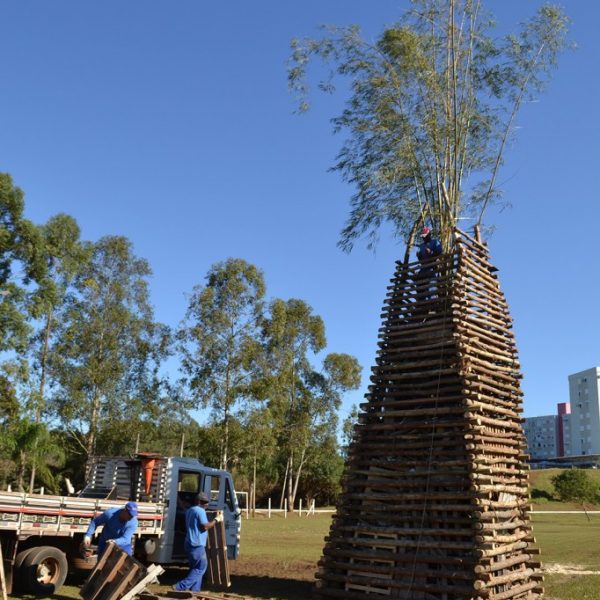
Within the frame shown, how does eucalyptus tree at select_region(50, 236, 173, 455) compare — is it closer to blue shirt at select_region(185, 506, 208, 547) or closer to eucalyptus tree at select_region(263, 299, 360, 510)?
eucalyptus tree at select_region(263, 299, 360, 510)

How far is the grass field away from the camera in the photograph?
13.7 metres

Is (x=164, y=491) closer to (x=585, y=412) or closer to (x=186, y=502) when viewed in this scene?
(x=186, y=502)

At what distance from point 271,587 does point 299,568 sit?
3.29m

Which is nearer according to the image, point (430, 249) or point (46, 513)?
point (46, 513)

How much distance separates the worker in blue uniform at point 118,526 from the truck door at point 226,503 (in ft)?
15.6

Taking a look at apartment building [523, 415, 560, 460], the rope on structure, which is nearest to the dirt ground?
the rope on structure

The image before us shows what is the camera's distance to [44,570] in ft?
39.5

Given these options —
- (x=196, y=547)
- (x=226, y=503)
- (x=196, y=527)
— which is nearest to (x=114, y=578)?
(x=196, y=547)

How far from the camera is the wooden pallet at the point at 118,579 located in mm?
8898

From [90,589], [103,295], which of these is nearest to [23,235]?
[103,295]

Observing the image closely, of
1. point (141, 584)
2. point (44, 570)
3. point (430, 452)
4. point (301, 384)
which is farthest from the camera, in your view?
point (301, 384)

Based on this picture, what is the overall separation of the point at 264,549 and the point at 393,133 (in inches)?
565

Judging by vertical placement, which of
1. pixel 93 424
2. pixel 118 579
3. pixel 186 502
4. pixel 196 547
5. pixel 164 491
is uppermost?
pixel 93 424

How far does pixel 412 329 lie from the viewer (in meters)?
13.9
